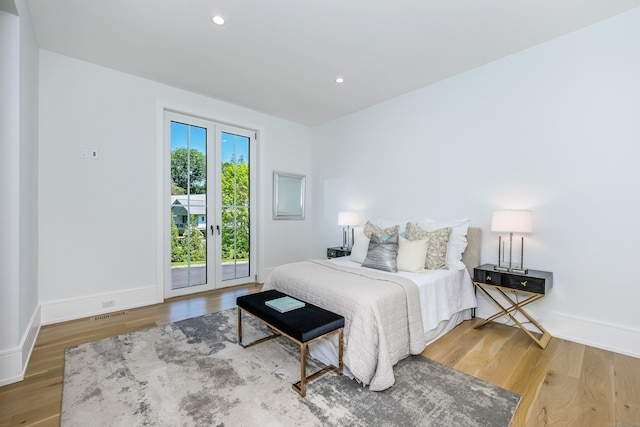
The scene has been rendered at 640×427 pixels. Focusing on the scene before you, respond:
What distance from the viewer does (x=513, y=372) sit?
6.82 feet

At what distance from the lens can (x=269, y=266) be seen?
15.4 feet

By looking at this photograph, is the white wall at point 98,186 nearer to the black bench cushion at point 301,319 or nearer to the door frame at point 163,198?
the door frame at point 163,198

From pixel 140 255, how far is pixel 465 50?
14.0 ft

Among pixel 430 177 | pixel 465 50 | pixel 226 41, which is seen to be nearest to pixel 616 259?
pixel 430 177

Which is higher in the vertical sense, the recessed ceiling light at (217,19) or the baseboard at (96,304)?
the recessed ceiling light at (217,19)

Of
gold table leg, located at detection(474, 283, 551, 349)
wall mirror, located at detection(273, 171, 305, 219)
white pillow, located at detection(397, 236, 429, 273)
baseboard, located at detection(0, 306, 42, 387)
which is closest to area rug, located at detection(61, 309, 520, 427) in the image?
baseboard, located at detection(0, 306, 42, 387)

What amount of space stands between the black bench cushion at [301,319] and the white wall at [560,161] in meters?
2.10

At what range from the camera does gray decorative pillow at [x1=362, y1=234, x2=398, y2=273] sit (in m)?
2.84

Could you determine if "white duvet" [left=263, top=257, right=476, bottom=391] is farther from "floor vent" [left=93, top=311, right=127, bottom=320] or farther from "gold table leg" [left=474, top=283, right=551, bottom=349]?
"floor vent" [left=93, top=311, right=127, bottom=320]

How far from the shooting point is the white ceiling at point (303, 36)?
2.22m

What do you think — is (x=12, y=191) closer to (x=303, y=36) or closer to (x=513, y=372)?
(x=303, y=36)

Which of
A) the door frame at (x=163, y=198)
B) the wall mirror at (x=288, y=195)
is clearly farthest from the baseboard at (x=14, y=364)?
the wall mirror at (x=288, y=195)

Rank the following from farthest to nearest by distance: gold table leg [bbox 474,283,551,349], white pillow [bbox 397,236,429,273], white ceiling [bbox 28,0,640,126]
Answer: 1. white pillow [bbox 397,236,429,273]
2. gold table leg [bbox 474,283,551,349]
3. white ceiling [bbox 28,0,640,126]

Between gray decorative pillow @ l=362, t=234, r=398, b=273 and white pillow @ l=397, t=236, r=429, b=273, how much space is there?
0.06 m
